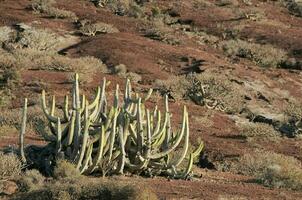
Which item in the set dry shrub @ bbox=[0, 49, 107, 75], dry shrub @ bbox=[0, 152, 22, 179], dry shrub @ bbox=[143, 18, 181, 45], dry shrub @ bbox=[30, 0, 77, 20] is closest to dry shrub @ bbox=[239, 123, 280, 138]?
dry shrub @ bbox=[0, 49, 107, 75]

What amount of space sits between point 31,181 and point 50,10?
29284 millimetres

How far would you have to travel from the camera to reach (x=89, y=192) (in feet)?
33.7

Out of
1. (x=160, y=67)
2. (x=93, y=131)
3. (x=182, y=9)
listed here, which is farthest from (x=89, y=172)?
(x=182, y=9)

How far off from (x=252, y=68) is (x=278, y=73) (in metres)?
1.52

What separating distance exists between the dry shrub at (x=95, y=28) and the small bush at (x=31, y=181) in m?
25.0

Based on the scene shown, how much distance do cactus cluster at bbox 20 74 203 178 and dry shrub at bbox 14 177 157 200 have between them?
70.3 inches

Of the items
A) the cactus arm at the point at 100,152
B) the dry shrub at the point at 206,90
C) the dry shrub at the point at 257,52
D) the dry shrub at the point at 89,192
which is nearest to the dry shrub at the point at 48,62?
the dry shrub at the point at 206,90

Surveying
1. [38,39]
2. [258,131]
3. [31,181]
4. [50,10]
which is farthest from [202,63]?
[31,181]

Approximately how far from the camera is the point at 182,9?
152 feet

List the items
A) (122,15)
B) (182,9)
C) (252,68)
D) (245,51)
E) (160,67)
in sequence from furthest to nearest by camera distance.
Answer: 1. (182,9)
2. (122,15)
3. (245,51)
4. (252,68)
5. (160,67)

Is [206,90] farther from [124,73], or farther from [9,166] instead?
[9,166]

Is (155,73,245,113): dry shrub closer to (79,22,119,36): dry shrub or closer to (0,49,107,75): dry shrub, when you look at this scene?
(0,49,107,75): dry shrub

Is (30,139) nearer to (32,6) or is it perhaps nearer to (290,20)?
(32,6)

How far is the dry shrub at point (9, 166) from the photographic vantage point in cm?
1148
